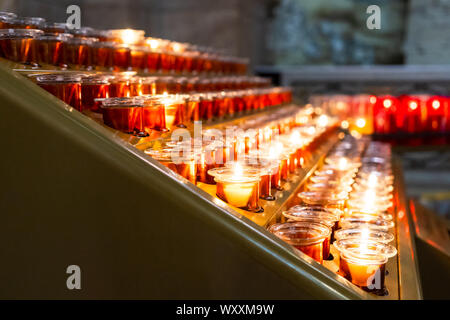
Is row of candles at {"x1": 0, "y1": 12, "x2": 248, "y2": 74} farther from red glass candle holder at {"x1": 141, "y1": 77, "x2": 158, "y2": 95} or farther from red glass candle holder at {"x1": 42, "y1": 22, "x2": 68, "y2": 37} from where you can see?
red glass candle holder at {"x1": 141, "y1": 77, "x2": 158, "y2": 95}

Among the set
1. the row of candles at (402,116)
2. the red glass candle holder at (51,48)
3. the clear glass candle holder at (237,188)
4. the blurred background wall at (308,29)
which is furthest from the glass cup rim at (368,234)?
the row of candles at (402,116)

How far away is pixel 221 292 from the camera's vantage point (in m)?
1.30

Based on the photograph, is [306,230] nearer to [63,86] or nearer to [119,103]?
[119,103]

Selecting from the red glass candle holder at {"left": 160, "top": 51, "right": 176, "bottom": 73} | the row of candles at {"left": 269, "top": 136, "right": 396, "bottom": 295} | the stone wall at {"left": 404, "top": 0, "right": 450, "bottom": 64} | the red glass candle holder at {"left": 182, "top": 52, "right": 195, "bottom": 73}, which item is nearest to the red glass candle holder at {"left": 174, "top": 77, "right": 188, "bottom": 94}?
the red glass candle holder at {"left": 160, "top": 51, "right": 176, "bottom": 73}

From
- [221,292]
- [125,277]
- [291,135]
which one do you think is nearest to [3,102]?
[125,277]

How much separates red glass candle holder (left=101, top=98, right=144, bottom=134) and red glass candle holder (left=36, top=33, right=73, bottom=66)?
459mm

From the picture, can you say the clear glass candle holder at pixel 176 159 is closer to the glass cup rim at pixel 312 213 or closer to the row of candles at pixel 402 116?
the glass cup rim at pixel 312 213

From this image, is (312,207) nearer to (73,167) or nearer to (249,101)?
(73,167)

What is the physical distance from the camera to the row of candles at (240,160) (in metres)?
1.77

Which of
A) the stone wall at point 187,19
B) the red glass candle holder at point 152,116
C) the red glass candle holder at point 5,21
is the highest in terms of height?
the stone wall at point 187,19

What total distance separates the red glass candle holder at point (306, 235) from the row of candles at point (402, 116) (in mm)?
5462

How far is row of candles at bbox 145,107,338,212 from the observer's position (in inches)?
69.8

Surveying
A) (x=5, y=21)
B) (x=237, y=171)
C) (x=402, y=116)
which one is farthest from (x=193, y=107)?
(x=402, y=116)

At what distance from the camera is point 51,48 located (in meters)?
2.08
